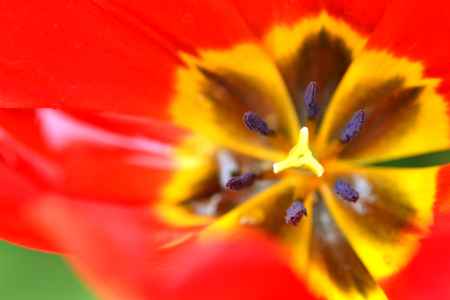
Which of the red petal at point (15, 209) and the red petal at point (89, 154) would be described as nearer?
the red petal at point (15, 209)

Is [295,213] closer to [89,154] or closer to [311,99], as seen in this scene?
[311,99]

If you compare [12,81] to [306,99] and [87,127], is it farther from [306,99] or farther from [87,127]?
[306,99]

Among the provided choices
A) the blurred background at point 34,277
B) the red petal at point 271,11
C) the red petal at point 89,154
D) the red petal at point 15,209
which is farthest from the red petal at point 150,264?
Result: the blurred background at point 34,277

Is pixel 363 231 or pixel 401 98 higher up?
pixel 401 98

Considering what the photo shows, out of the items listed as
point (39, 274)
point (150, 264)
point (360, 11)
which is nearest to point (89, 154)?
point (39, 274)

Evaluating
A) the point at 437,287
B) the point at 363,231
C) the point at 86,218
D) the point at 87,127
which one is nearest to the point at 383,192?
the point at 363,231

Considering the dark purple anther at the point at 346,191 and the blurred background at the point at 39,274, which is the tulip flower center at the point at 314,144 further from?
the blurred background at the point at 39,274
